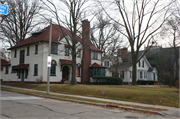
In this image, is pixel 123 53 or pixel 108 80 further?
pixel 123 53

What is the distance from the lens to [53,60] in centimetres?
2575

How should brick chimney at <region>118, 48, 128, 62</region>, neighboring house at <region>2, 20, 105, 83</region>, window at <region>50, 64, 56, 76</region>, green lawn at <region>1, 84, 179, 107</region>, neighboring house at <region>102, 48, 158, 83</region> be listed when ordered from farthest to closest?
neighboring house at <region>102, 48, 158, 83</region> < brick chimney at <region>118, 48, 128, 62</region> < window at <region>50, 64, 56, 76</region> < neighboring house at <region>2, 20, 105, 83</region> < green lawn at <region>1, 84, 179, 107</region>

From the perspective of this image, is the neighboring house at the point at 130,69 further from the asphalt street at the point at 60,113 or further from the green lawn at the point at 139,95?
the asphalt street at the point at 60,113

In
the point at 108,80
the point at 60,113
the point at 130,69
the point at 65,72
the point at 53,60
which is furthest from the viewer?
the point at 130,69

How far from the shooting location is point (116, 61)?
105 ft

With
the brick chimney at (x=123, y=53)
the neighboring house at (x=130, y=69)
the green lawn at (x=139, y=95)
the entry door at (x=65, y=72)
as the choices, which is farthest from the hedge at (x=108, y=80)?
the green lawn at (x=139, y=95)

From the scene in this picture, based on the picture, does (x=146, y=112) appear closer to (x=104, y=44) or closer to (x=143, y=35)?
(x=143, y=35)

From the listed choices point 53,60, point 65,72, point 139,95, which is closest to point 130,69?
point 65,72

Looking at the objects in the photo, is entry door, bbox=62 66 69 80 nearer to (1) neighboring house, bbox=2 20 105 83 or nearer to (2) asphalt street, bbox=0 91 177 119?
(1) neighboring house, bbox=2 20 105 83

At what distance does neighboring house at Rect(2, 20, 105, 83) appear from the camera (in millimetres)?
25170

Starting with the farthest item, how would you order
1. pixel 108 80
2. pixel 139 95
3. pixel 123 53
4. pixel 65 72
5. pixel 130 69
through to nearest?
pixel 130 69, pixel 123 53, pixel 65 72, pixel 108 80, pixel 139 95

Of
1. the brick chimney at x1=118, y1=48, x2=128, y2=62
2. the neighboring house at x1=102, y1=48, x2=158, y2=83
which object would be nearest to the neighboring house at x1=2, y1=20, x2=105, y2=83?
the brick chimney at x1=118, y1=48, x2=128, y2=62

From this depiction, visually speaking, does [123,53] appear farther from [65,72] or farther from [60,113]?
[60,113]

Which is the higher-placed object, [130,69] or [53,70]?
[130,69]
